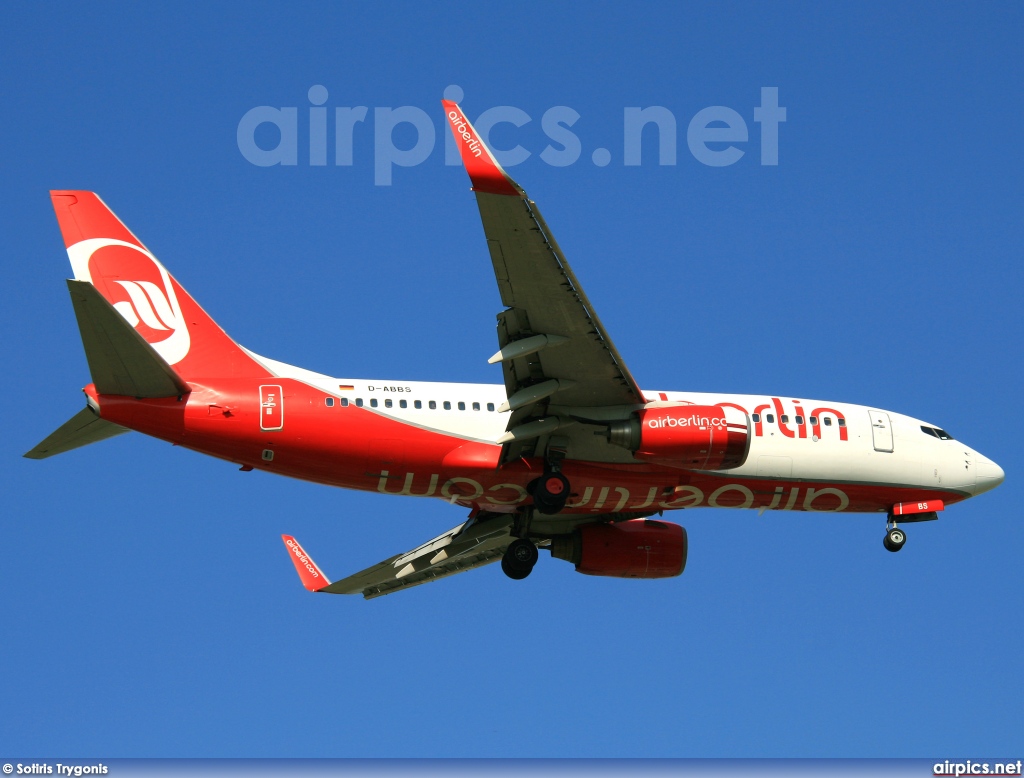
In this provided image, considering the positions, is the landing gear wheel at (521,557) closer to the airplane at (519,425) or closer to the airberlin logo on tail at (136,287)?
the airplane at (519,425)

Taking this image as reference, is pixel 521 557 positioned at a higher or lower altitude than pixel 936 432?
lower

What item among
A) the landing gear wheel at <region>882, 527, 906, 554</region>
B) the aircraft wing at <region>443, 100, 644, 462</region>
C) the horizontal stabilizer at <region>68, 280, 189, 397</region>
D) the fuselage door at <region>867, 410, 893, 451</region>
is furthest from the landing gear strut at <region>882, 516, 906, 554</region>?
the horizontal stabilizer at <region>68, 280, 189, 397</region>

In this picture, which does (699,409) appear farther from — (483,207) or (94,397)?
(94,397)

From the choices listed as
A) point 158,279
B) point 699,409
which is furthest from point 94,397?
point 699,409

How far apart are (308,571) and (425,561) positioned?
11.5ft

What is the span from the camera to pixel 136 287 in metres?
29.1

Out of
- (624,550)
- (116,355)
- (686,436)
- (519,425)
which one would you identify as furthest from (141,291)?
(624,550)

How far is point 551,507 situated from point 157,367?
8.98m

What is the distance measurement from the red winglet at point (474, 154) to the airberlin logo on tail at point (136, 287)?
8.63m

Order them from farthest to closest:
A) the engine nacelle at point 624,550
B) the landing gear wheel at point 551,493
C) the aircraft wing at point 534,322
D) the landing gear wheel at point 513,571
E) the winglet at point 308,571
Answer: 1. the winglet at point 308,571
2. the engine nacelle at point 624,550
3. the landing gear wheel at point 513,571
4. the landing gear wheel at point 551,493
5. the aircraft wing at point 534,322

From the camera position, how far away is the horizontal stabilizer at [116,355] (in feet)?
80.0

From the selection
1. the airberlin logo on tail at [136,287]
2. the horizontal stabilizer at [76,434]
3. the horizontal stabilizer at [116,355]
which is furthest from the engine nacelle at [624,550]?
the horizontal stabilizer at [76,434]

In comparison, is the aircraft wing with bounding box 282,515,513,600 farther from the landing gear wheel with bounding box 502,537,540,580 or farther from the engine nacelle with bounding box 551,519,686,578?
the engine nacelle with bounding box 551,519,686,578

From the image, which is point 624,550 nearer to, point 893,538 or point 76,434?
point 893,538
